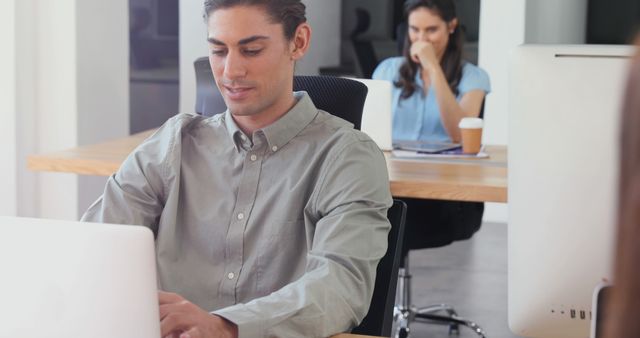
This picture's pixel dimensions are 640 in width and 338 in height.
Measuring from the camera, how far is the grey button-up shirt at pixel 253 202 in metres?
1.81

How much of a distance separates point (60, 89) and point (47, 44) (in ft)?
0.67

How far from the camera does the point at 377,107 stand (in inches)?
121

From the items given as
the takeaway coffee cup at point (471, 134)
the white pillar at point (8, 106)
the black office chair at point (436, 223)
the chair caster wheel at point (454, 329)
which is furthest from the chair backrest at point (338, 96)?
the white pillar at point (8, 106)

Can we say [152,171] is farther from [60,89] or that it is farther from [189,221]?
[60,89]

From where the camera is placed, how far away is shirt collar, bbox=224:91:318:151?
1969 mm

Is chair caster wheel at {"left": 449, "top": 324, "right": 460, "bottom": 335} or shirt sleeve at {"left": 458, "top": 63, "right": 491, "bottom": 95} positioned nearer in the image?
chair caster wheel at {"left": 449, "top": 324, "right": 460, "bottom": 335}

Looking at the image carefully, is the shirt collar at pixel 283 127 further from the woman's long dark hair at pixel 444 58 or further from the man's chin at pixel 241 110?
the woman's long dark hair at pixel 444 58

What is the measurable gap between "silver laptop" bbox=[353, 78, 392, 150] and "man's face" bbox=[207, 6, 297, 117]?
1076 mm

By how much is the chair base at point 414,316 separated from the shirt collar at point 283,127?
1722 mm

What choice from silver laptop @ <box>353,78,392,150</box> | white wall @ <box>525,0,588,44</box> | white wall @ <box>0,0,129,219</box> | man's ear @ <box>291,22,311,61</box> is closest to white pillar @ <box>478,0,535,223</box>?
white wall @ <box>525,0,588,44</box>

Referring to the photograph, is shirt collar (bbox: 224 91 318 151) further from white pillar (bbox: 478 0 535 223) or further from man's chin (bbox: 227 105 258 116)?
white pillar (bbox: 478 0 535 223)

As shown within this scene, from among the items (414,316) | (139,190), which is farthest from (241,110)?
(414,316)

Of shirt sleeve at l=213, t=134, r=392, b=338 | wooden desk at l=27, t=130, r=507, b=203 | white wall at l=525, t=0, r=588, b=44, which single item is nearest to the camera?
shirt sleeve at l=213, t=134, r=392, b=338

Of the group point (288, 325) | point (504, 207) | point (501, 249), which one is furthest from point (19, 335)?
point (504, 207)
